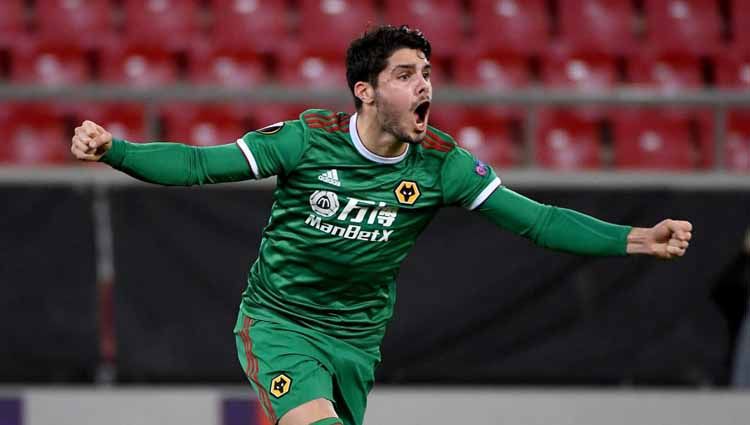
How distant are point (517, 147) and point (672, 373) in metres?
2.45

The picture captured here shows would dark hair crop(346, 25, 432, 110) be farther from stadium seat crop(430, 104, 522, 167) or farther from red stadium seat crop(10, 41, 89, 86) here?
red stadium seat crop(10, 41, 89, 86)

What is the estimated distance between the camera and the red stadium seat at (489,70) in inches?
382

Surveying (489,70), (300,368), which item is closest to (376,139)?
(300,368)

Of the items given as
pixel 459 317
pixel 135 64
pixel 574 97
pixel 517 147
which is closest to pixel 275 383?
pixel 459 317

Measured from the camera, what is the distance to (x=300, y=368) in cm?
452

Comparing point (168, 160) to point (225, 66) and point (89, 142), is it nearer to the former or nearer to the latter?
point (89, 142)

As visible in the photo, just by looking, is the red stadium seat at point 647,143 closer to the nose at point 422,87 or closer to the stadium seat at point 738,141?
the stadium seat at point 738,141

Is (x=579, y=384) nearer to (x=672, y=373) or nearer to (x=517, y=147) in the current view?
(x=672, y=373)

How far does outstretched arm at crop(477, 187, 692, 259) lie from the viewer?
4.48 m

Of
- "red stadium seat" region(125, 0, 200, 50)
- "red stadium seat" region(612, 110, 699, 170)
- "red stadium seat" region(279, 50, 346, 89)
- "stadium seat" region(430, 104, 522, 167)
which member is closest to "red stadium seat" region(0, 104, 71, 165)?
"red stadium seat" region(125, 0, 200, 50)

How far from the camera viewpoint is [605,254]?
451 cm

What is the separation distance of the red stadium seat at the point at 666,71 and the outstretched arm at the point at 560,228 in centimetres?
556

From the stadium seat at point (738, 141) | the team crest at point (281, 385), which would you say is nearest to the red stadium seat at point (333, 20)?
the stadium seat at point (738, 141)

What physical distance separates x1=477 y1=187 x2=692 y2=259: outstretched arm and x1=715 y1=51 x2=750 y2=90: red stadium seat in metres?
5.73
